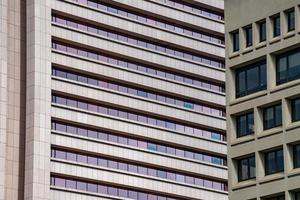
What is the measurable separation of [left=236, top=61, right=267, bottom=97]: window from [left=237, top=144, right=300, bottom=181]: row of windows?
3463 mm

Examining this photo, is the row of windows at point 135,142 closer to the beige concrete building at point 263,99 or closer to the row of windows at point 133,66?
the row of windows at point 133,66

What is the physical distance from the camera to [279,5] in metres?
56.1

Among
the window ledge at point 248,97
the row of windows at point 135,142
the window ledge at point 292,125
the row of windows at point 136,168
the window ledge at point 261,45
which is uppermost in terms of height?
the row of windows at point 135,142

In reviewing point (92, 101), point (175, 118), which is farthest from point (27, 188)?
point (175, 118)

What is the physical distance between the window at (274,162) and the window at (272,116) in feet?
4.47

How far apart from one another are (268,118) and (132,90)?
2761 inches

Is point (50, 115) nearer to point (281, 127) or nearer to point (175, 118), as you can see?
point (175, 118)

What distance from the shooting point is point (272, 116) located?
55562 mm

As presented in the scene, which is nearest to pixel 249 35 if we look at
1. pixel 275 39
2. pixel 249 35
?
pixel 249 35

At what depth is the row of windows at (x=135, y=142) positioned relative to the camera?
386 ft

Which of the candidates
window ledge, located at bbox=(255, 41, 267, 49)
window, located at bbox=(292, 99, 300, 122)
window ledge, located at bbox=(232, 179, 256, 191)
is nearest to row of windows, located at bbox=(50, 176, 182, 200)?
window ledge, located at bbox=(232, 179, 256, 191)

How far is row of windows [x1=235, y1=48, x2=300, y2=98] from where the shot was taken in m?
54.9

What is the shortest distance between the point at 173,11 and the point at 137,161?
19719 millimetres

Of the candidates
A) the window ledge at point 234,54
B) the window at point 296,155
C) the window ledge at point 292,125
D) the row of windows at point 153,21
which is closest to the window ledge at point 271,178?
the window at point 296,155
